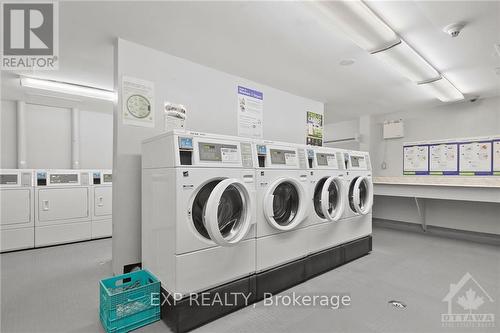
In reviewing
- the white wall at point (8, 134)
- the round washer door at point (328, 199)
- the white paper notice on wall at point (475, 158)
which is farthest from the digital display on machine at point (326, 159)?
the white wall at point (8, 134)

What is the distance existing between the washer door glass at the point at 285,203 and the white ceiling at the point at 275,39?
4.50 ft

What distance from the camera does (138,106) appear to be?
7.54ft

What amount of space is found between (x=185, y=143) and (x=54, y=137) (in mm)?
4019

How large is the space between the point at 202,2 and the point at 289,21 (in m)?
0.70

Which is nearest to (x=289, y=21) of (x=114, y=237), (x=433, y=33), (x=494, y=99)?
(x=433, y=33)

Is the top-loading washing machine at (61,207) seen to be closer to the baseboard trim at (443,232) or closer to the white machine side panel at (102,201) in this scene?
the white machine side panel at (102,201)

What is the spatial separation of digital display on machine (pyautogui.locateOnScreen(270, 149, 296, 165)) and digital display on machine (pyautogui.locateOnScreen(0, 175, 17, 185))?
11.6 feet

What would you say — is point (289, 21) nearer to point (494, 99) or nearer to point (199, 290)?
point (199, 290)

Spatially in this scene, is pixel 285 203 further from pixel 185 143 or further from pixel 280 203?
pixel 185 143

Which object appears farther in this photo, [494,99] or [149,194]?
[494,99]

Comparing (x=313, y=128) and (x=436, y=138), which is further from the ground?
(x=313, y=128)

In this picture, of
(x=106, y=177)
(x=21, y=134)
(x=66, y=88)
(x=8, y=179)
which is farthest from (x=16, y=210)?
(x=66, y=88)

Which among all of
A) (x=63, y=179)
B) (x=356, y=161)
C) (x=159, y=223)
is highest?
(x=356, y=161)

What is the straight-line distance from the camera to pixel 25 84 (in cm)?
320
